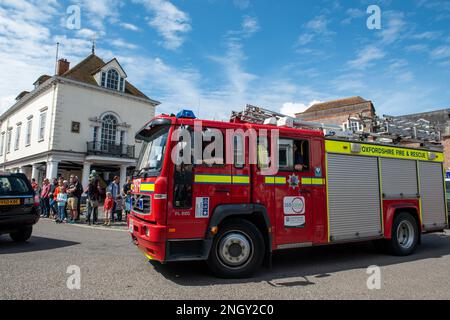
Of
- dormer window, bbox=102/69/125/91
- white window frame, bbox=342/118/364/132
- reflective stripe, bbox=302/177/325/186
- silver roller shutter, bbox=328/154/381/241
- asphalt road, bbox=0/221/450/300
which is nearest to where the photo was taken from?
asphalt road, bbox=0/221/450/300

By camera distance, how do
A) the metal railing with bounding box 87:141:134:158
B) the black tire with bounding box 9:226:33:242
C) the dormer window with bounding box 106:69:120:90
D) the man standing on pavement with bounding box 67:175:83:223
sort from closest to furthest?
1. the black tire with bounding box 9:226:33:242
2. the man standing on pavement with bounding box 67:175:83:223
3. the metal railing with bounding box 87:141:134:158
4. the dormer window with bounding box 106:69:120:90

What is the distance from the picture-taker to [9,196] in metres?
7.70

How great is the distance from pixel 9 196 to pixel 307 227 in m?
7.15

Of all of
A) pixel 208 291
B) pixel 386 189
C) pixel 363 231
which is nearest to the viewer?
pixel 208 291

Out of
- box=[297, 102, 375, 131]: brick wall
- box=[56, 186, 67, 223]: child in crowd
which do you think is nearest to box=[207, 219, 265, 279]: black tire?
box=[56, 186, 67, 223]: child in crowd

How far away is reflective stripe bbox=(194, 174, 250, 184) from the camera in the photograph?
5.08 metres

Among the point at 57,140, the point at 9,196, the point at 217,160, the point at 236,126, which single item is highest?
the point at 57,140

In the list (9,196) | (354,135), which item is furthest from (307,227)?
(9,196)

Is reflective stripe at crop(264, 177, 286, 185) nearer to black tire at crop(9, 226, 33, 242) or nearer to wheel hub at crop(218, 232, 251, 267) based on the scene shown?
wheel hub at crop(218, 232, 251, 267)

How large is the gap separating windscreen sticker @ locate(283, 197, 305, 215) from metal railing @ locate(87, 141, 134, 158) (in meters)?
22.6

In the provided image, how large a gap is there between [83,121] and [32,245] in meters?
19.1

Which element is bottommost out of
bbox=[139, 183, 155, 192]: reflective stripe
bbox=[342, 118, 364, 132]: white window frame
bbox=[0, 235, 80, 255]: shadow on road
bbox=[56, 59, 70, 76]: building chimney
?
bbox=[0, 235, 80, 255]: shadow on road

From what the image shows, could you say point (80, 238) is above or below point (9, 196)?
below
